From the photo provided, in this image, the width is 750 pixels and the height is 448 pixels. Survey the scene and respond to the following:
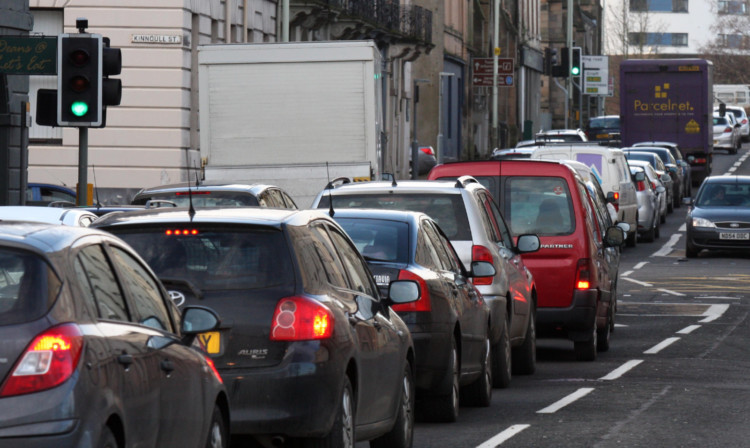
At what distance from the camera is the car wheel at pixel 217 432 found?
732cm

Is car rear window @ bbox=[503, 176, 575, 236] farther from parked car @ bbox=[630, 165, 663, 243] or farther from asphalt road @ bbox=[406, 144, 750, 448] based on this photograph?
parked car @ bbox=[630, 165, 663, 243]

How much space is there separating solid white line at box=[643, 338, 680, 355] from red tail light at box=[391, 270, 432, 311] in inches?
260

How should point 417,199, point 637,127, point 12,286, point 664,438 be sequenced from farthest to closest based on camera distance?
point 637,127 → point 417,199 → point 664,438 → point 12,286

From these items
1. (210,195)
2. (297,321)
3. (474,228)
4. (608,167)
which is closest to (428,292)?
(474,228)

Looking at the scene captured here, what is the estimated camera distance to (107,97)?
17812 millimetres

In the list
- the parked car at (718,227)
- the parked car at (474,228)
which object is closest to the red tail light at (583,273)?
the parked car at (474,228)

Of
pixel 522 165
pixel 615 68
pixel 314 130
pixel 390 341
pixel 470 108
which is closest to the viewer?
pixel 390 341

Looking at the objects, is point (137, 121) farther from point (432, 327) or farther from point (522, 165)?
point (432, 327)

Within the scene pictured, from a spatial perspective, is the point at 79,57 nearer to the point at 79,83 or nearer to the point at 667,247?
the point at 79,83

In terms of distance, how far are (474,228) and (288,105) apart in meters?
12.3

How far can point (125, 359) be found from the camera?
615cm

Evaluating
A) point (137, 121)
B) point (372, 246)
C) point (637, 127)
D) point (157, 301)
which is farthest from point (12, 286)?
point (637, 127)

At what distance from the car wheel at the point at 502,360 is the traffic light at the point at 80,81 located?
5377mm

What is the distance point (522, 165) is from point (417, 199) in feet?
12.0
